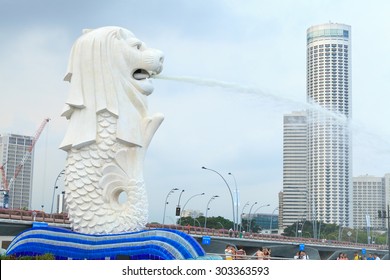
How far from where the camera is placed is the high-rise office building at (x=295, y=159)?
362 ft

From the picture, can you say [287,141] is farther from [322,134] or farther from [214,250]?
[214,250]

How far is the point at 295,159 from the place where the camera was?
380 feet

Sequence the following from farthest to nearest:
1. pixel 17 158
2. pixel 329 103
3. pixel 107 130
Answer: pixel 17 158
pixel 329 103
pixel 107 130

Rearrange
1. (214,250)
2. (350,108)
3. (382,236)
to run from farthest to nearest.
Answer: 1. (382,236)
2. (350,108)
3. (214,250)

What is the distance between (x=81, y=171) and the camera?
26078 millimetres

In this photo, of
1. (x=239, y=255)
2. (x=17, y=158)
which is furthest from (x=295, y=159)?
(x=239, y=255)

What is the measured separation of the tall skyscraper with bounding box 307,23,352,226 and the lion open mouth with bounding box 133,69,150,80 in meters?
68.2

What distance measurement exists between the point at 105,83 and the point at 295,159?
9111 centimetres

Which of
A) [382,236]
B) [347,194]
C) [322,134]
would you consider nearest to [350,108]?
[322,134]

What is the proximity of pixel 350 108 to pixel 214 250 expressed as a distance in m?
31.7

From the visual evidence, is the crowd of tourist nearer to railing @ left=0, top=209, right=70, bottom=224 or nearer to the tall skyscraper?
railing @ left=0, top=209, right=70, bottom=224

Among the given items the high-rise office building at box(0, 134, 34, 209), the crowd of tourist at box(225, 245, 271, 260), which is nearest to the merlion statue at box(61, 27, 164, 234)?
the crowd of tourist at box(225, 245, 271, 260)

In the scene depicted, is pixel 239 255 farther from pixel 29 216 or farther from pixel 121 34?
pixel 29 216

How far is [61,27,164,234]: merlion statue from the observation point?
85.3 ft
